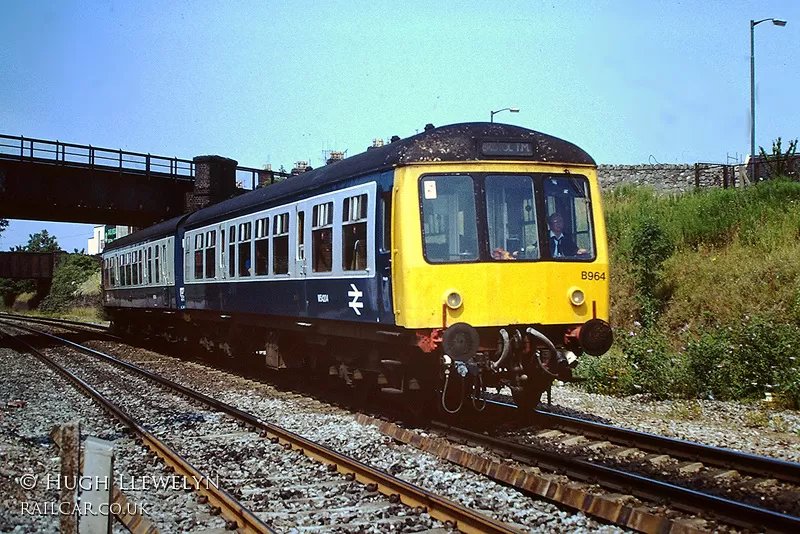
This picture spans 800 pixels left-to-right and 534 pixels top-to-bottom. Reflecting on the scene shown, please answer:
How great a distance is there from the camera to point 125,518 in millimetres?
5984

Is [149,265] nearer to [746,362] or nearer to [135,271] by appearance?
[135,271]

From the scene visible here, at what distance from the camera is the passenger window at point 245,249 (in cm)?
1464

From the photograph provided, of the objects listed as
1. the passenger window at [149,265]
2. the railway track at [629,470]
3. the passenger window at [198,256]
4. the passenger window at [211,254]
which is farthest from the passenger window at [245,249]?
the passenger window at [149,265]

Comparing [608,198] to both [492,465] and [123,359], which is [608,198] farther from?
[492,465]

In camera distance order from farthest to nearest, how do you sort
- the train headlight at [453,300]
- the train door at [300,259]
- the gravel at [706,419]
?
the train door at [300,259]
the train headlight at [453,300]
the gravel at [706,419]

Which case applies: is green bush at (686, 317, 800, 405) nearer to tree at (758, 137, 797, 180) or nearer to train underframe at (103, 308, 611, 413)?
train underframe at (103, 308, 611, 413)

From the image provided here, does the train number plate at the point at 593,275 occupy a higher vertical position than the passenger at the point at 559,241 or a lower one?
lower

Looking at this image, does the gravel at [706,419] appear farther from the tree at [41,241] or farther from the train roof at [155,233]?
the tree at [41,241]

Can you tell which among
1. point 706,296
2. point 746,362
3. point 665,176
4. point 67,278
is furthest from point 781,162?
point 67,278

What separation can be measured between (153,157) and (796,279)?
23127mm

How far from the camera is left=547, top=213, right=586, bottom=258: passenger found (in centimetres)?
965

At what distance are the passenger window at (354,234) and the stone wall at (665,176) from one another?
15655 mm

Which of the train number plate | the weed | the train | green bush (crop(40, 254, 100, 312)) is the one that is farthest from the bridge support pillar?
green bush (crop(40, 254, 100, 312))

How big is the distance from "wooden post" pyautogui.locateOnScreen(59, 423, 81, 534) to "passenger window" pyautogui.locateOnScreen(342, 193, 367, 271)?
557 centimetres
